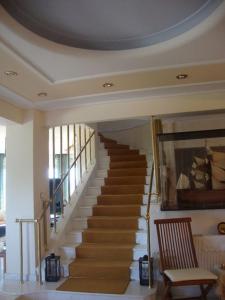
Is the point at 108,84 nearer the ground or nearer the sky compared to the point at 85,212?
nearer the sky

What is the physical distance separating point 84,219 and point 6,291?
1795 mm

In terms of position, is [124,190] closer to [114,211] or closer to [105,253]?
[114,211]

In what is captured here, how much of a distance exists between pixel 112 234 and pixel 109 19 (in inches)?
132

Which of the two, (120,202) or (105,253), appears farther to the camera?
(120,202)

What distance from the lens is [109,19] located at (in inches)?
97.7

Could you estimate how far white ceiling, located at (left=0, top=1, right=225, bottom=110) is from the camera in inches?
104

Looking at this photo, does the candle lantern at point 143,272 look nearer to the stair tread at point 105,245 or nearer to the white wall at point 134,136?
the stair tread at point 105,245

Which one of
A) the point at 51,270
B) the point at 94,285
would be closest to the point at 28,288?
the point at 51,270

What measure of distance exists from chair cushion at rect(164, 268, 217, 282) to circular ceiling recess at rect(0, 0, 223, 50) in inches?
90.7

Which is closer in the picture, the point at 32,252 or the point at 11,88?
the point at 11,88

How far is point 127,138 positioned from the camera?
7.73 m

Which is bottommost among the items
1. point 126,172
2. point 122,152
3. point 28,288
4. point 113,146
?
point 28,288

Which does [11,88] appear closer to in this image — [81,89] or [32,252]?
[81,89]

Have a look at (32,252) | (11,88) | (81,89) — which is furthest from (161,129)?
(32,252)
